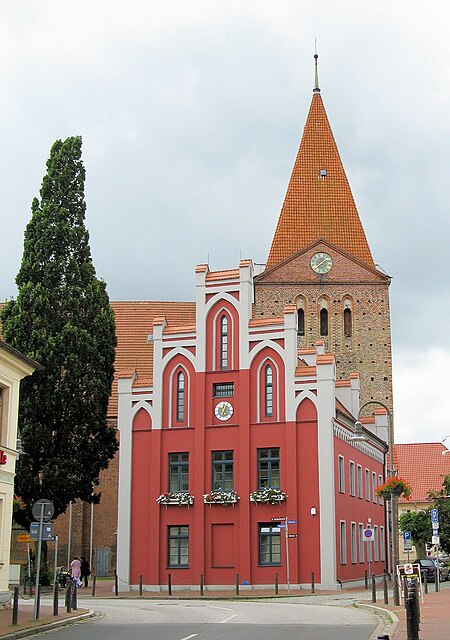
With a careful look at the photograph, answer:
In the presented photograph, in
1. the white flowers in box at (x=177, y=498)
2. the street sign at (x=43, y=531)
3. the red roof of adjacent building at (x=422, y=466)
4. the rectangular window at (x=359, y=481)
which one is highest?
the red roof of adjacent building at (x=422, y=466)

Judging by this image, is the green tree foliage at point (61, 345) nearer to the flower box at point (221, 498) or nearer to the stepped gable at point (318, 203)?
the flower box at point (221, 498)

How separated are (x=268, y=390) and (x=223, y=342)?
3176 mm

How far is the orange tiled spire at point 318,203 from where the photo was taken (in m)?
65.0

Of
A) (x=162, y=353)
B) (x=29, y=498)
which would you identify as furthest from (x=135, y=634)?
(x=162, y=353)

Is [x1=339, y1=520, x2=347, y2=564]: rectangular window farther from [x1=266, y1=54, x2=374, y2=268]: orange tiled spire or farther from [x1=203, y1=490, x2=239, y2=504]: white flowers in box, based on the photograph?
[x1=266, y1=54, x2=374, y2=268]: orange tiled spire

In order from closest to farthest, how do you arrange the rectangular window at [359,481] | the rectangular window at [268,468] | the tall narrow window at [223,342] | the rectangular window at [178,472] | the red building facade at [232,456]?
the red building facade at [232,456] → the rectangular window at [268,468] → the rectangular window at [178,472] → the tall narrow window at [223,342] → the rectangular window at [359,481]

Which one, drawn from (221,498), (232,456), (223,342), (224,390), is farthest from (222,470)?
(223,342)

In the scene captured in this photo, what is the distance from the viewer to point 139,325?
6294cm

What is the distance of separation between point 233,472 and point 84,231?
13.0m

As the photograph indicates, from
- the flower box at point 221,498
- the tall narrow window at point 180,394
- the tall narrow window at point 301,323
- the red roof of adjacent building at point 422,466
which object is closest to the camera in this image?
the flower box at point 221,498

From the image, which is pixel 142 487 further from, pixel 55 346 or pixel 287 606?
pixel 287 606

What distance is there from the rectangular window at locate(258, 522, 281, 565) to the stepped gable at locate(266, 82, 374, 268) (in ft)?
85.0

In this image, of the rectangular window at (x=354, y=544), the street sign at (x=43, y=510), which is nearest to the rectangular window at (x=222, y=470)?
the rectangular window at (x=354, y=544)

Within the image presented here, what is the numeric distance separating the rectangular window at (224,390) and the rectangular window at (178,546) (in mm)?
6164
